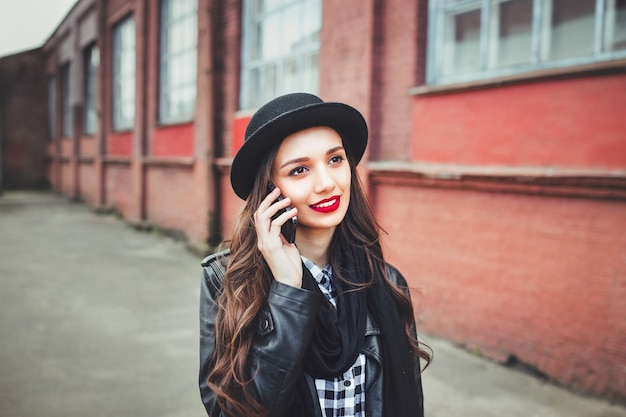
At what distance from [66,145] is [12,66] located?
4.47 metres

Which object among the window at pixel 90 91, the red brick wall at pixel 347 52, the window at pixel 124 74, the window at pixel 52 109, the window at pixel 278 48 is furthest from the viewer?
the window at pixel 52 109

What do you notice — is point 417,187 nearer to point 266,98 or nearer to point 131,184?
point 266,98

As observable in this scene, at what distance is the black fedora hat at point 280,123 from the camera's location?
59.7 inches

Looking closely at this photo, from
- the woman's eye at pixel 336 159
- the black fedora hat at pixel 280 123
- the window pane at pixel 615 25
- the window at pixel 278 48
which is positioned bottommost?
the woman's eye at pixel 336 159

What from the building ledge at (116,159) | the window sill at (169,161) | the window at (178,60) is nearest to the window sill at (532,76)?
the window sill at (169,161)

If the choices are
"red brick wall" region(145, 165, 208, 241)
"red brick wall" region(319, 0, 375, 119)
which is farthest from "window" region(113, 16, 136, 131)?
"red brick wall" region(319, 0, 375, 119)

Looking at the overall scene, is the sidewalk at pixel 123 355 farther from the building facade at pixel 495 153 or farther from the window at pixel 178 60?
the window at pixel 178 60

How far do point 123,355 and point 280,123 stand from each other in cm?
316

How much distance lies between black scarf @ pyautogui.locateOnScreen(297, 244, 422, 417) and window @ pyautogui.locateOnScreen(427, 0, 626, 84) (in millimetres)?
2574

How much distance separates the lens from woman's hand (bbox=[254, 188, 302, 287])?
4.92 ft

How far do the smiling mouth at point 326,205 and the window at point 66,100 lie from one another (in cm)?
1804

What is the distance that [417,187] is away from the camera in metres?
4.36

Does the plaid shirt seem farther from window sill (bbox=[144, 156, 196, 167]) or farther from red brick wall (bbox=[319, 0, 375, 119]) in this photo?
window sill (bbox=[144, 156, 196, 167])

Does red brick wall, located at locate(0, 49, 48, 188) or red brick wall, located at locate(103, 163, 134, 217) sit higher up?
red brick wall, located at locate(0, 49, 48, 188)
